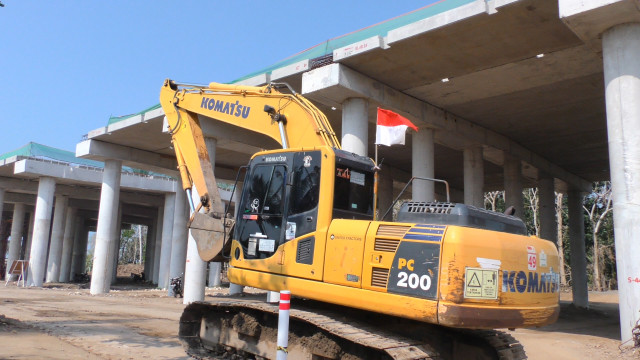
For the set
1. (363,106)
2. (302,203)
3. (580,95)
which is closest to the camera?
(302,203)

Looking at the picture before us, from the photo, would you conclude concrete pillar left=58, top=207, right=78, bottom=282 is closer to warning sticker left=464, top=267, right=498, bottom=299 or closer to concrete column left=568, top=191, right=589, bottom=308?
concrete column left=568, top=191, right=589, bottom=308

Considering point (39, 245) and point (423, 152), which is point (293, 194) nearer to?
point (423, 152)

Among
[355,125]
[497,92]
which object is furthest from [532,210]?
[355,125]

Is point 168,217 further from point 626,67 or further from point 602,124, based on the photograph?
point 626,67

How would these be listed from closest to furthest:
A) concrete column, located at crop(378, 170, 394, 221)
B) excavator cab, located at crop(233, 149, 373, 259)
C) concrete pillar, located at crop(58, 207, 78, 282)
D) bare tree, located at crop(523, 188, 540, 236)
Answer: excavator cab, located at crop(233, 149, 373, 259) < concrete column, located at crop(378, 170, 394, 221) < concrete pillar, located at crop(58, 207, 78, 282) < bare tree, located at crop(523, 188, 540, 236)

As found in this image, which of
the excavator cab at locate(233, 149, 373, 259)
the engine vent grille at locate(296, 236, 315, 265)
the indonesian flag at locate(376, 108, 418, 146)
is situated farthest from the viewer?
the indonesian flag at locate(376, 108, 418, 146)

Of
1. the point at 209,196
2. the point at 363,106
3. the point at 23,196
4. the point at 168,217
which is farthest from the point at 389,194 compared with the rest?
the point at 23,196

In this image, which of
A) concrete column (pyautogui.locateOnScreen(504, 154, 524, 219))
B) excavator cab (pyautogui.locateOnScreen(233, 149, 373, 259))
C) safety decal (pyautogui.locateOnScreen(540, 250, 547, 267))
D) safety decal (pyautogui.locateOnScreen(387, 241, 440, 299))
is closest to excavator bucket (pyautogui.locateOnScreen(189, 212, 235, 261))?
excavator cab (pyautogui.locateOnScreen(233, 149, 373, 259))

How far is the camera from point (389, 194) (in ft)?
93.3

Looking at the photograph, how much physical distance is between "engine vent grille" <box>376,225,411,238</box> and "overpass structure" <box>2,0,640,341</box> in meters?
6.72

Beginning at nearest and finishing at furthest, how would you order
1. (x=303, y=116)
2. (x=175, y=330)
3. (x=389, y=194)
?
(x=303, y=116) < (x=175, y=330) < (x=389, y=194)

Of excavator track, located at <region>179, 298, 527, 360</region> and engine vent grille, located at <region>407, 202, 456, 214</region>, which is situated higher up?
engine vent grille, located at <region>407, 202, 456, 214</region>

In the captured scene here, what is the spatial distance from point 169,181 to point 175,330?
85.4 ft

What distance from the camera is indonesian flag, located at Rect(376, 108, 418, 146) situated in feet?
29.6
